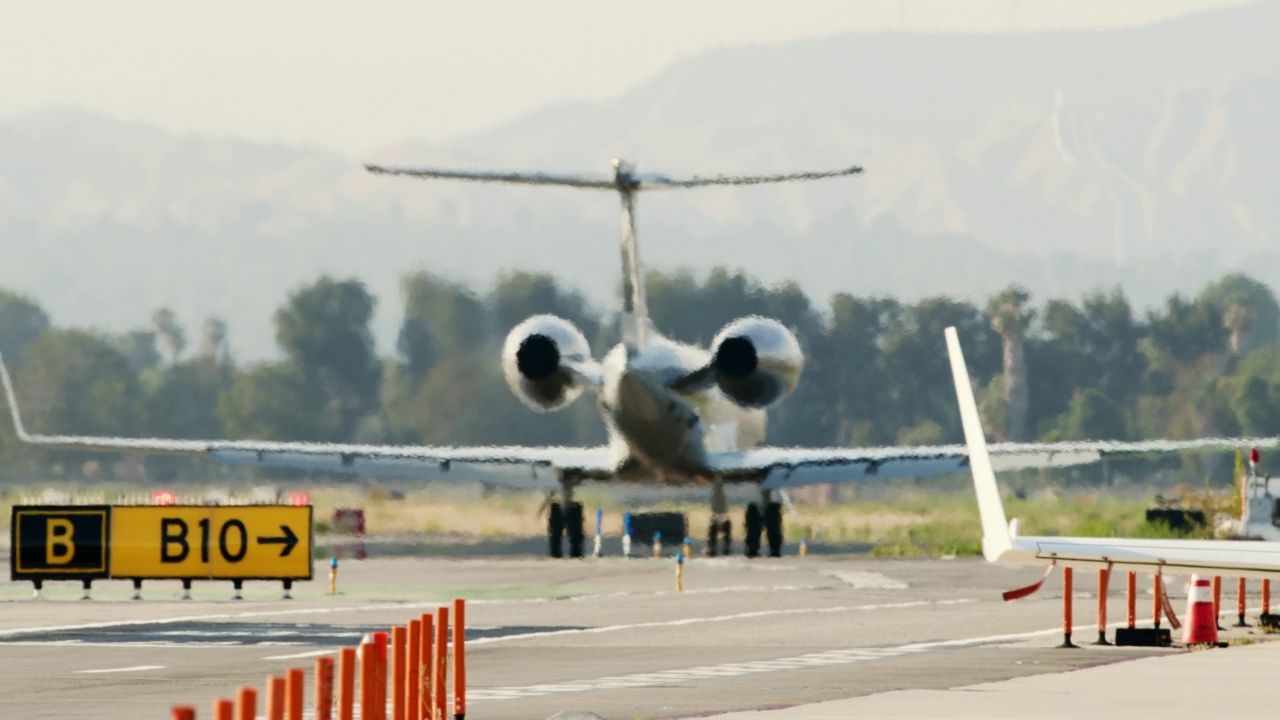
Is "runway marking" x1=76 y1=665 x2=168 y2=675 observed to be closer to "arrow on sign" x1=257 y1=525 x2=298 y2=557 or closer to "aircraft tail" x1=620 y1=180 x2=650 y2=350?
"arrow on sign" x1=257 y1=525 x2=298 y2=557

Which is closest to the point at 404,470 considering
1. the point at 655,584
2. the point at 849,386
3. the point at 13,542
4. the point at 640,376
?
the point at 640,376

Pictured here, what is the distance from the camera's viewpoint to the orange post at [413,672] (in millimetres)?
14602

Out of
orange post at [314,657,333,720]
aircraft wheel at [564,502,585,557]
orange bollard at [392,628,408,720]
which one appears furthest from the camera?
aircraft wheel at [564,502,585,557]

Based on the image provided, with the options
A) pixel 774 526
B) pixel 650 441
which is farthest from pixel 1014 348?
pixel 650 441

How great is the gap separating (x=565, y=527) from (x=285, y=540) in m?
18.6

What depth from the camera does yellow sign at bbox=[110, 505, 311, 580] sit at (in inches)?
1367

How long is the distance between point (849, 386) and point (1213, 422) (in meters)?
12.2

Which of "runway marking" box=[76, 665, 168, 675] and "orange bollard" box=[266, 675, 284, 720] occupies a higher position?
"orange bollard" box=[266, 675, 284, 720]

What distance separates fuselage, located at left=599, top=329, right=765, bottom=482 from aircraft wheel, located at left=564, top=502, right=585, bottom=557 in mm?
1746

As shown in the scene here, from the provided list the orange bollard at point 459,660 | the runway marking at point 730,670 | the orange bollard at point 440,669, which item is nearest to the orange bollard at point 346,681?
the orange bollard at point 440,669

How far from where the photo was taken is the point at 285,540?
3481cm

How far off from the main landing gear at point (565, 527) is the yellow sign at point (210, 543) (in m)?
17.4

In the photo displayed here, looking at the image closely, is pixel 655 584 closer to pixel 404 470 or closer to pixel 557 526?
pixel 557 526

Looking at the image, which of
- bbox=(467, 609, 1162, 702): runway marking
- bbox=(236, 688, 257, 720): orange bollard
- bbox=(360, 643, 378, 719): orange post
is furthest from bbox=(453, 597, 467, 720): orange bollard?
bbox=(236, 688, 257, 720): orange bollard
